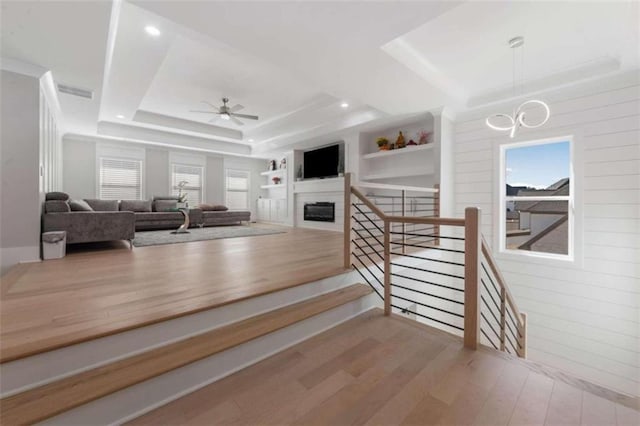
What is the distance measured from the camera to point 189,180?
26.8 ft

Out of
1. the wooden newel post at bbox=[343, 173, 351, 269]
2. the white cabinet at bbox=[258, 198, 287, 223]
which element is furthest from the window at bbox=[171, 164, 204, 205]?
the wooden newel post at bbox=[343, 173, 351, 269]

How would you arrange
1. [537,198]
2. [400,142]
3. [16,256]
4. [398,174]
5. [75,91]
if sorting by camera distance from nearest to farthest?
[16,256], [75,91], [537,198], [400,142], [398,174]

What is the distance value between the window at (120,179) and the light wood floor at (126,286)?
166 inches

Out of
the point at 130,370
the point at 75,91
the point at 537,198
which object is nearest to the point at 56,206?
the point at 75,91

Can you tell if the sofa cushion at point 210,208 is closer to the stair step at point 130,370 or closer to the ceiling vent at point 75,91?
the ceiling vent at point 75,91

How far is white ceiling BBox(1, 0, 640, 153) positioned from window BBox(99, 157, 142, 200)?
7.29 feet

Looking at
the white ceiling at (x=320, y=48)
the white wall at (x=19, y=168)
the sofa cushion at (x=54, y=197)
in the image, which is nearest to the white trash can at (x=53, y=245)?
the white wall at (x=19, y=168)

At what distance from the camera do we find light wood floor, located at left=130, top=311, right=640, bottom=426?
1.24 meters

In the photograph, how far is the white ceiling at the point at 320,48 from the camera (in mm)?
2277

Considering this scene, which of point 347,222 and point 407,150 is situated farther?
point 407,150

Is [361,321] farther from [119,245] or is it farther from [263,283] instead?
[119,245]

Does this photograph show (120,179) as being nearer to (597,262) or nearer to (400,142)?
(400,142)

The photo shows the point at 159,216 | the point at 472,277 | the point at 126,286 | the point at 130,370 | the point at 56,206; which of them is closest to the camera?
the point at 130,370

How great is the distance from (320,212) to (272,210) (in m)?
2.44
